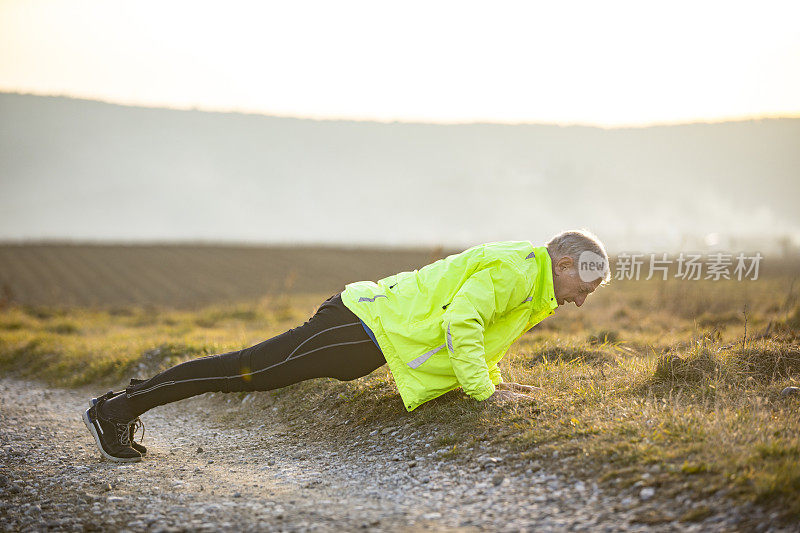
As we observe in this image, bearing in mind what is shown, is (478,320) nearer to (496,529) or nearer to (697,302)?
(496,529)

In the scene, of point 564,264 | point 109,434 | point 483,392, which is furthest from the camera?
point 109,434

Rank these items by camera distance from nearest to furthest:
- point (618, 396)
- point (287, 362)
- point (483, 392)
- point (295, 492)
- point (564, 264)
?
point (295, 492)
point (483, 392)
point (564, 264)
point (287, 362)
point (618, 396)

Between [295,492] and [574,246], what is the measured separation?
7.59ft

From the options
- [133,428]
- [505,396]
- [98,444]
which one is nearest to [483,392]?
[505,396]

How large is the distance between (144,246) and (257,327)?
3177 centimetres

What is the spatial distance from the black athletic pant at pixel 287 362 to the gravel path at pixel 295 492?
59cm

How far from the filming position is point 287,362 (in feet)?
15.2

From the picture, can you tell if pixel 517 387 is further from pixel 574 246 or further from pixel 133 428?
pixel 133 428

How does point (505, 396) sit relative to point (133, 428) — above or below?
above

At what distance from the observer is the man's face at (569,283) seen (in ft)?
14.8

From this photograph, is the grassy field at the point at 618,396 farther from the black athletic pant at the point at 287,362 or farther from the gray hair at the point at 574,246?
the gray hair at the point at 574,246

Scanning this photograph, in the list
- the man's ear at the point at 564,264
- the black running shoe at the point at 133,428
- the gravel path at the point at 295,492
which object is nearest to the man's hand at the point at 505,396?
the gravel path at the point at 295,492

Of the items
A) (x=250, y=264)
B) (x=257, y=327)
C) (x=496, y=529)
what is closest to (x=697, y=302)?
(x=257, y=327)

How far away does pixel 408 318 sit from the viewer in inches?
174
